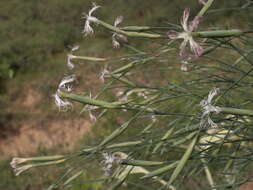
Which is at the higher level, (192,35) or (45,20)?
(45,20)

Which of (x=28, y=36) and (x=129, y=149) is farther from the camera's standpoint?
(x=28, y=36)

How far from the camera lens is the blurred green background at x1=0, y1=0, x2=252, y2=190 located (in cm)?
185

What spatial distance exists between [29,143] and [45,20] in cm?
77

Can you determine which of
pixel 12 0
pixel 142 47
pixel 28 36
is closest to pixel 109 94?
pixel 142 47

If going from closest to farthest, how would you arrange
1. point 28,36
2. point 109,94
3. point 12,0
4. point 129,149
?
point 129,149, point 109,94, point 28,36, point 12,0

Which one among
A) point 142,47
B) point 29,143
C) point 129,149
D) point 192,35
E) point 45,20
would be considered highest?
point 45,20

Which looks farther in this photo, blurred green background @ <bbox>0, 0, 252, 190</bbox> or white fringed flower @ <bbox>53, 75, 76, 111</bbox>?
blurred green background @ <bbox>0, 0, 252, 190</bbox>

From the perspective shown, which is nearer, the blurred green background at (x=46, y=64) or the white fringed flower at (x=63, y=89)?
the white fringed flower at (x=63, y=89)

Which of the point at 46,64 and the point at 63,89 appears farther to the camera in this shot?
the point at 46,64

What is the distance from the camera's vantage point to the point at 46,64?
218cm

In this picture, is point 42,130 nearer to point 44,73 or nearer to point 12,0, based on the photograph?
point 44,73

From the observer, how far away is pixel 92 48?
2158 mm

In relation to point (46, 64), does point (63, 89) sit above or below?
below

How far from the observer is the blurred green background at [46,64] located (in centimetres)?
185
